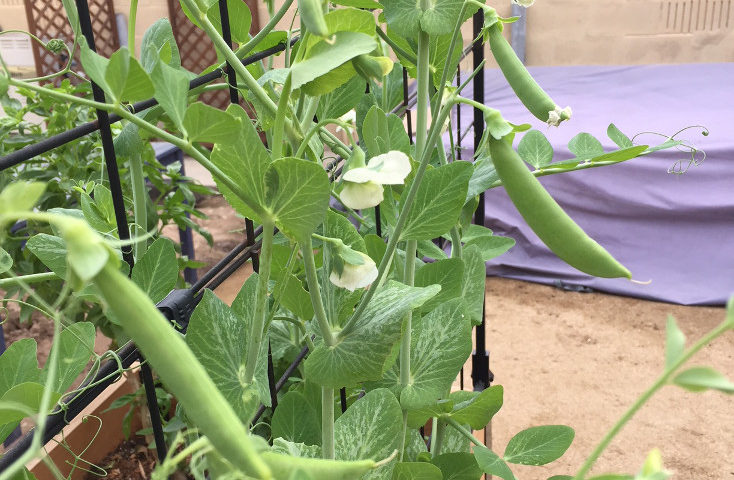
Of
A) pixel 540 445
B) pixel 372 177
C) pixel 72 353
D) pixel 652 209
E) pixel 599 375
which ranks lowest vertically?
pixel 599 375

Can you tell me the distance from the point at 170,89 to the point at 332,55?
80 mm

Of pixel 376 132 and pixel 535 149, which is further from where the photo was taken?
pixel 535 149

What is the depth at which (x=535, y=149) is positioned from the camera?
75 cm

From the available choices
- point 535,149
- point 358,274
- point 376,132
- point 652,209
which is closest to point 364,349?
point 358,274

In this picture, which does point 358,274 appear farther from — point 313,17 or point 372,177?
point 313,17

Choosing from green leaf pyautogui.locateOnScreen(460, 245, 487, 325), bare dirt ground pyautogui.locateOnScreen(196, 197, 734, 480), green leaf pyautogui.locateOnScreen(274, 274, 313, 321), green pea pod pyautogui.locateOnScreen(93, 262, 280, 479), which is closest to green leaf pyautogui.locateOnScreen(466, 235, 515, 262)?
green leaf pyautogui.locateOnScreen(460, 245, 487, 325)

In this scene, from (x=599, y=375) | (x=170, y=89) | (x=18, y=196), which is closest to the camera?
(x=18, y=196)

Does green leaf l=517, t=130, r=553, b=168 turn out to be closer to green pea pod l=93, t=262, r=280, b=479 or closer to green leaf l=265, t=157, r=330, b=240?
green leaf l=265, t=157, r=330, b=240

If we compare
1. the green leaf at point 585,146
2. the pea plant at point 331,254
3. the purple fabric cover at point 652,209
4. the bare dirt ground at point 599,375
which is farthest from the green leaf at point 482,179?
the purple fabric cover at point 652,209

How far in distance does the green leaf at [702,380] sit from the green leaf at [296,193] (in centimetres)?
19

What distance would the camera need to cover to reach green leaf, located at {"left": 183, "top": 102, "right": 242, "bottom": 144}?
12.1 inches

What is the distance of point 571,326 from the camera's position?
2.44 metres

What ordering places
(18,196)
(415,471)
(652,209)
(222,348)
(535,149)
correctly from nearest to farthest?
(18,196), (222,348), (415,471), (535,149), (652,209)

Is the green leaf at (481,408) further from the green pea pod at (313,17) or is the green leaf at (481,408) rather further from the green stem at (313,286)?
the green pea pod at (313,17)
